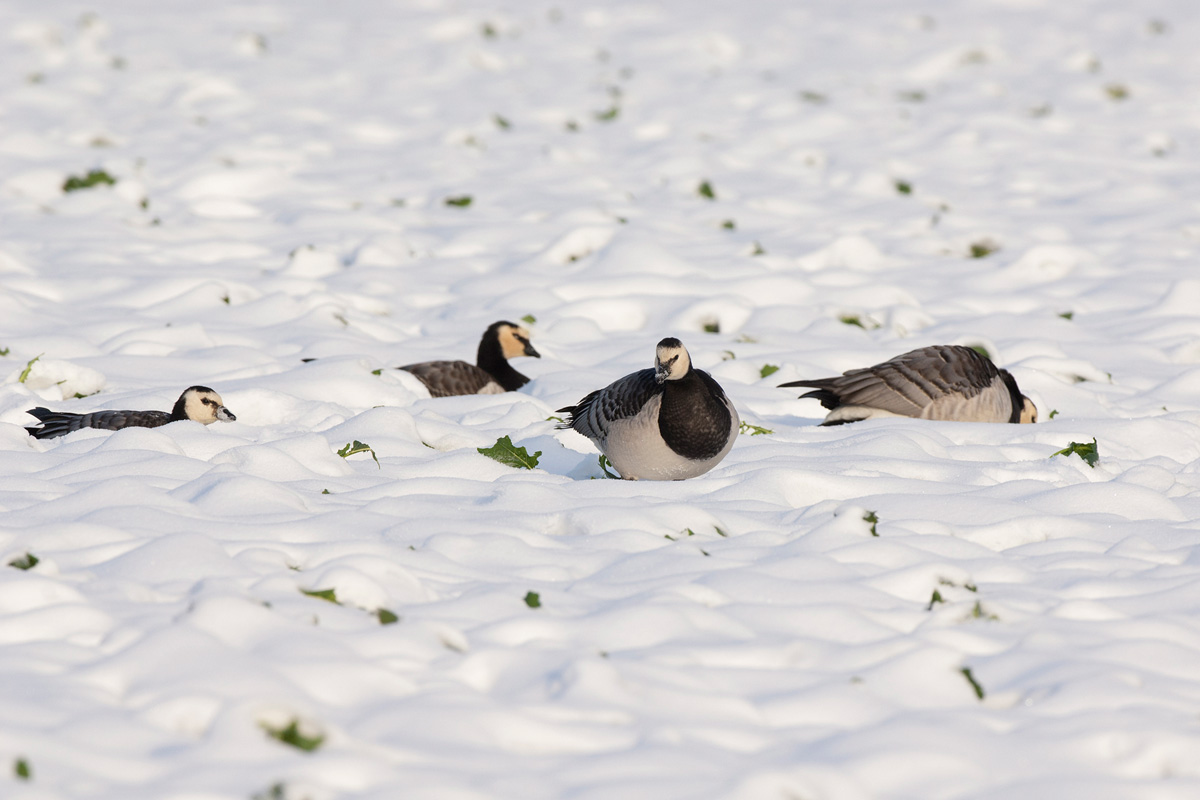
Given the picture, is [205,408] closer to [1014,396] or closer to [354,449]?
[354,449]

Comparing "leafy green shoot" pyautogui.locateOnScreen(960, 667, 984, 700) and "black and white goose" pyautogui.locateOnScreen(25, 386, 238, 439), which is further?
"black and white goose" pyautogui.locateOnScreen(25, 386, 238, 439)

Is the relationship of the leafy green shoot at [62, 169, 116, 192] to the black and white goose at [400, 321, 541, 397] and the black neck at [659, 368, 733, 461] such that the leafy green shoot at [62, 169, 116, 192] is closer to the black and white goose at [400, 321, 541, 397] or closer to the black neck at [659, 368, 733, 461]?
the black and white goose at [400, 321, 541, 397]

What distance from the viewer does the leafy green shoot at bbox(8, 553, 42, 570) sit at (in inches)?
168

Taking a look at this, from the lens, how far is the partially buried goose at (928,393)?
782 cm

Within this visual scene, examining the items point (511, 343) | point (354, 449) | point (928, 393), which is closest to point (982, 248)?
point (928, 393)

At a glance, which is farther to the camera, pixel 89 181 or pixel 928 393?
pixel 89 181

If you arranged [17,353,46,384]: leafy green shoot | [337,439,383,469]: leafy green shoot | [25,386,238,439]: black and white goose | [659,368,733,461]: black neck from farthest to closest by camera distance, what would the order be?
1. [17,353,46,384]: leafy green shoot
2. [25,386,238,439]: black and white goose
3. [337,439,383,469]: leafy green shoot
4. [659,368,733,461]: black neck

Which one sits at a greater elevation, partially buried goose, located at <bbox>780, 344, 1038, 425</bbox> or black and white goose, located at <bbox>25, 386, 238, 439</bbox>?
black and white goose, located at <bbox>25, 386, 238, 439</bbox>

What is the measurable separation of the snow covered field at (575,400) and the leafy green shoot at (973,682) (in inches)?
0.7

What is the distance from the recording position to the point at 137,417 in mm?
6875

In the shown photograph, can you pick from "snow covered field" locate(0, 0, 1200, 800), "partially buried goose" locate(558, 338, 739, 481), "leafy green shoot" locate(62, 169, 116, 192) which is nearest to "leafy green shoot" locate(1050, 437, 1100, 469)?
"snow covered field" locate(0, 0, 1200, 800)

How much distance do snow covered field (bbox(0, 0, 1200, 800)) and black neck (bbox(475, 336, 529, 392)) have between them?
20 centimetres

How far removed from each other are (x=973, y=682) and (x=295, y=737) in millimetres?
2249

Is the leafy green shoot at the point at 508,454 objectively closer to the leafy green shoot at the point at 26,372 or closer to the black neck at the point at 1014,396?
the leafy green shoot at the point at 26,372
